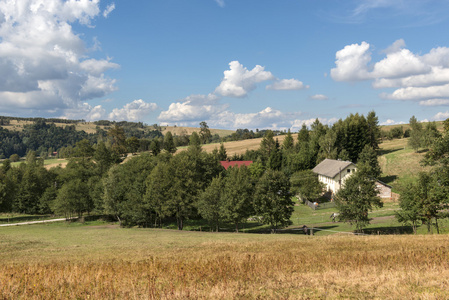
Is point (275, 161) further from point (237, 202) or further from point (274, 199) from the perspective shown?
point (274, 199)

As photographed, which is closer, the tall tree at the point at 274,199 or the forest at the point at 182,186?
A: the tall tree at the point at 274,199

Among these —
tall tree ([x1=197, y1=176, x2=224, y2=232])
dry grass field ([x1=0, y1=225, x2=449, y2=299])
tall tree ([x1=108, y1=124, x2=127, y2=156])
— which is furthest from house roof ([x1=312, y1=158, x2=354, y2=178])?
tall tree ([x1=108, y1=124, x2=127, y2=156])

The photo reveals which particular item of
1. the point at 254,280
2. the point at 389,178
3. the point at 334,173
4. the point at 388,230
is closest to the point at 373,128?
the point at 389,178

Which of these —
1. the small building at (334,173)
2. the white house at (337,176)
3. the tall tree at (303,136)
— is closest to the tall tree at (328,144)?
the small building at (334,173)

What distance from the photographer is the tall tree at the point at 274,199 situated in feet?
144

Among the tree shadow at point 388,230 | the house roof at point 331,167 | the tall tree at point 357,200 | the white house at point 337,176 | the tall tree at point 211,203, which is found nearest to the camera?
the tall tree at point 357,200

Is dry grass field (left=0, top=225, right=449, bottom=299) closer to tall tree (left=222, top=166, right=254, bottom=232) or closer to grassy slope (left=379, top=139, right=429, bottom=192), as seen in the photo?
tall tree (left=222, top=166, right=254, bottom=232)

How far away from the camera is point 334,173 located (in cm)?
7619

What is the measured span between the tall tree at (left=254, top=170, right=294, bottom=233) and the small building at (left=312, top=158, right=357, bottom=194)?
32698 mm

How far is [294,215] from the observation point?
62.8 metres

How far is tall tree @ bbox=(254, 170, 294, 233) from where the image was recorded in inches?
1734

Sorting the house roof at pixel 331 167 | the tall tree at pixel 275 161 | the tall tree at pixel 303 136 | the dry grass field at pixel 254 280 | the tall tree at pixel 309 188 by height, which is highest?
the tall tree at pixel 303 136

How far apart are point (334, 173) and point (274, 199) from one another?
3866 centimetres

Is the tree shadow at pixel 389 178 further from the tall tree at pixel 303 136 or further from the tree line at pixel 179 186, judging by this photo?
the tall tree at pixel 303 136
